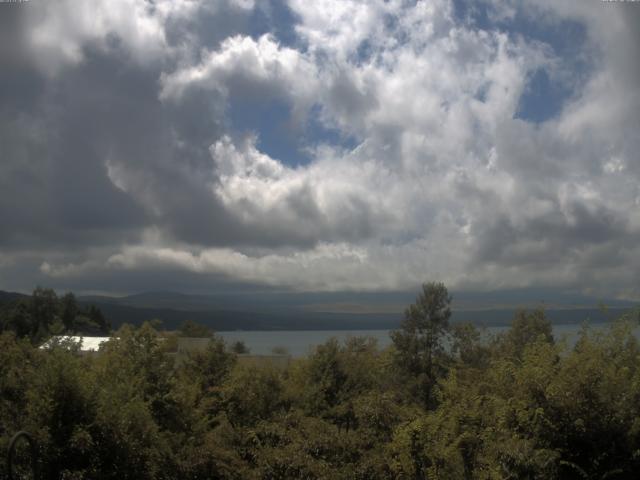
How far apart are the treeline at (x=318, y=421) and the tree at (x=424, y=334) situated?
12.7 meters

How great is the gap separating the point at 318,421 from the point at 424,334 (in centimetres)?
1840

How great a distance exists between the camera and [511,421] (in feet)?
43.3

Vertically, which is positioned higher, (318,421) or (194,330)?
(318,421)

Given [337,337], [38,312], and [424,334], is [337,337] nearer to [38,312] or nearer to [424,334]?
[424,334]

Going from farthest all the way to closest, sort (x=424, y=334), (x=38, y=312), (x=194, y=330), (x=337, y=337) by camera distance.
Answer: (x=194, y=330), (x=38, y=312), (x=424, y=334), (x=337, y=337)

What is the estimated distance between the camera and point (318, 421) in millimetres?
17562

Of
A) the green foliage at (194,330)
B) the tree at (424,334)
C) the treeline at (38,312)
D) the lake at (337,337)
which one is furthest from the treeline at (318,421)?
the green foliage at (194,330)

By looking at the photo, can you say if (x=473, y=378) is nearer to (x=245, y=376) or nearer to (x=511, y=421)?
(x=245, y=376)

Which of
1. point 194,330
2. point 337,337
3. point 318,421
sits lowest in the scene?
point 194,330

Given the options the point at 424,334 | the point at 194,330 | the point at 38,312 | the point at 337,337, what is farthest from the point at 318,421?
the point at 194,330

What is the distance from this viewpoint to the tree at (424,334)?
3441 centimetres

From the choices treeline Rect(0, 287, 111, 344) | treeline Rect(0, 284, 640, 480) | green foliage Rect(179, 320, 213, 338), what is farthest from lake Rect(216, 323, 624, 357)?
treeline Rect(0, 287, 111, 344)

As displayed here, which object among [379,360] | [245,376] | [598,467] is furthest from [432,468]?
[379,360]

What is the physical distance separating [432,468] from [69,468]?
7.48 metres
